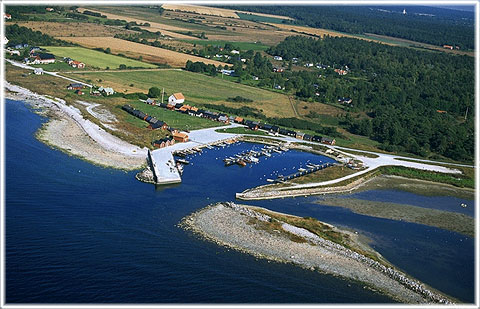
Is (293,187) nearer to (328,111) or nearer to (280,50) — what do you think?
(328,111)

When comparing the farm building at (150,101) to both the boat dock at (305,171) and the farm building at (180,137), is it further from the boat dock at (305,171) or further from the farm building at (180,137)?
the boat dock at (305,171)

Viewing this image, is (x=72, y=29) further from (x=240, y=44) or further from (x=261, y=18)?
(x=261, y=18)

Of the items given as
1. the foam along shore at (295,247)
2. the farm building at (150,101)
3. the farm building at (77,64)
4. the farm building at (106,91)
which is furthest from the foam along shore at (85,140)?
the farm building at (77,64)

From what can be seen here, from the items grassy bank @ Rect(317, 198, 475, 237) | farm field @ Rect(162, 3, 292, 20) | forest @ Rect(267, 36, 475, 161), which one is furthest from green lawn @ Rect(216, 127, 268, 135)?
farm field @ Rect(162, 3, 292, 20)

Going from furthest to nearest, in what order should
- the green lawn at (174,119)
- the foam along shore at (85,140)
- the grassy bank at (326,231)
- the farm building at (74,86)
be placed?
the farm building at (74,86) < the green lawn at (174,119) < the foam along shore at (85,140) < the grassy bank at (326,231)

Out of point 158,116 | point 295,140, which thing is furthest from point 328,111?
point 158,116

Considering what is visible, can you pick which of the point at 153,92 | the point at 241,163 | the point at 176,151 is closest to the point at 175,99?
the point at 153,92
